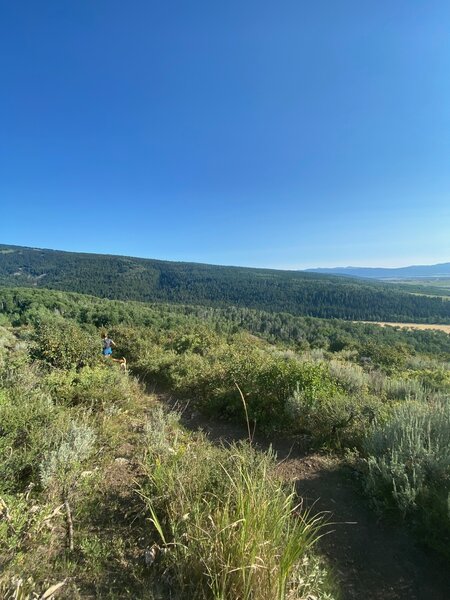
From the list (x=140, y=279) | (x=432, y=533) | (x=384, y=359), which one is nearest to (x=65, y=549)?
(x=432, y=533)

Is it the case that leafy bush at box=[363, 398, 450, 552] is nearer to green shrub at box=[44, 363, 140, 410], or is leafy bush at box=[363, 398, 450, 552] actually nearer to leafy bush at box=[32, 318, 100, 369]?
green shrub at box=[44, 363, 140, 410]

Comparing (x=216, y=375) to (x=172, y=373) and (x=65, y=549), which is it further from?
(x=65, y=549)

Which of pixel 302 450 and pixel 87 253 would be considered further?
pixel 87 253

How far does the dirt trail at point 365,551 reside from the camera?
2291 mm

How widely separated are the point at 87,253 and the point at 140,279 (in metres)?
45.3

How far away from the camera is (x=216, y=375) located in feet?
21.6

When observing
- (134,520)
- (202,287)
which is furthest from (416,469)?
(202,287)

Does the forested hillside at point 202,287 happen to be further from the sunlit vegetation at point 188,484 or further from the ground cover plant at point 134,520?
the ground cover plant at point 134,520

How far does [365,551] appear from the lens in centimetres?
262

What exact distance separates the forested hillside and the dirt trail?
121435 mm

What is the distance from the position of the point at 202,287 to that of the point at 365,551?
527 feet

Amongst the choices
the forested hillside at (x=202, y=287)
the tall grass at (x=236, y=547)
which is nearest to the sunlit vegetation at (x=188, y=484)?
the tall grass at (x=236, y=547)

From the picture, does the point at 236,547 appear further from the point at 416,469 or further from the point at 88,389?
the point at 88,389

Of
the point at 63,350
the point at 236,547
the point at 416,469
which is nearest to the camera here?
the point at 236,547
